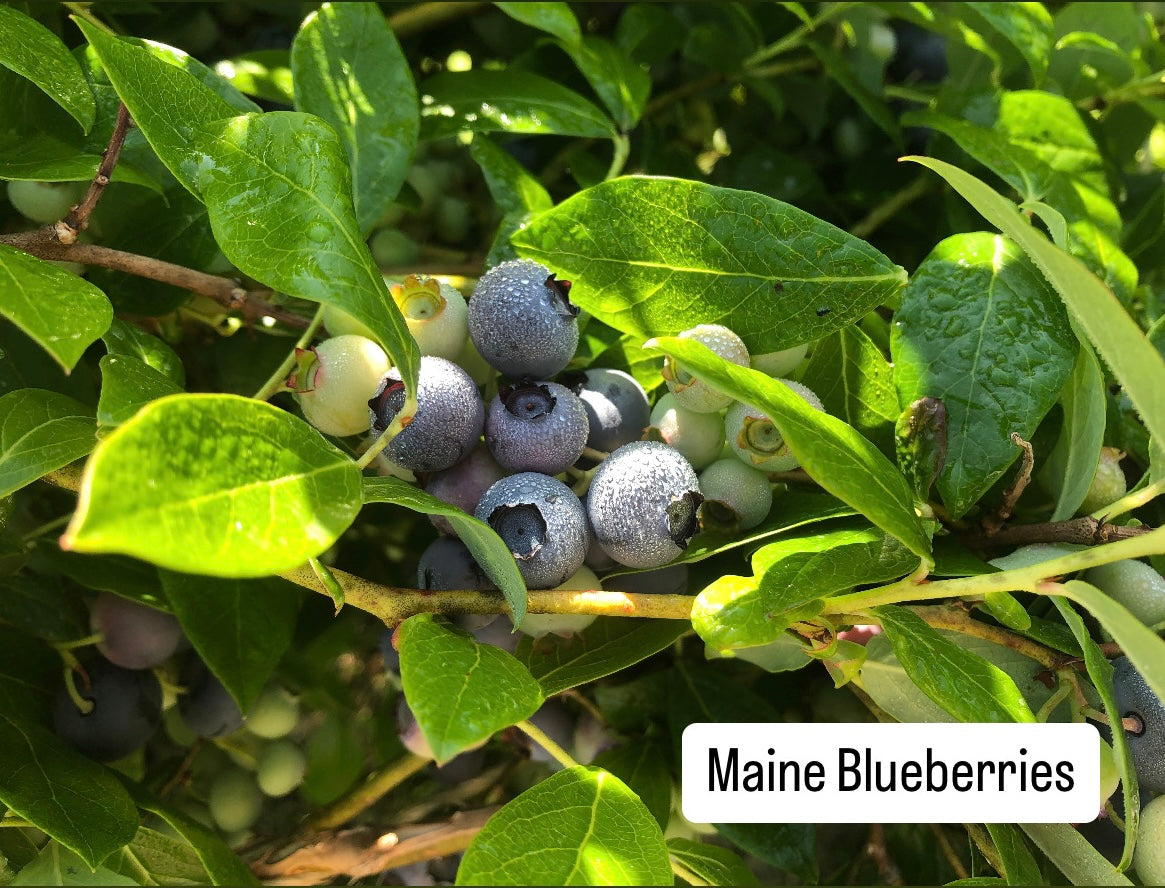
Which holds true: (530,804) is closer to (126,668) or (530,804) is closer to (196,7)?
(126,668)

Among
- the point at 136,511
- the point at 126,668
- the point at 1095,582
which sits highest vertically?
the point at 136,511

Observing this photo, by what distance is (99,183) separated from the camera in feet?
2.09

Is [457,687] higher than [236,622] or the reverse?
higher

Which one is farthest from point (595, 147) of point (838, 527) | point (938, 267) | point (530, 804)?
point (530, 804)

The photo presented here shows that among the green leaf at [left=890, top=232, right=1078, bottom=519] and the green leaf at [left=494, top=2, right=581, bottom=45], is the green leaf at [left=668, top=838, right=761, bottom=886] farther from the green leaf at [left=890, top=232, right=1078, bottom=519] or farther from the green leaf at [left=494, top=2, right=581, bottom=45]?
the green leaf at [left=494, top=2, right=581, bottom=45]

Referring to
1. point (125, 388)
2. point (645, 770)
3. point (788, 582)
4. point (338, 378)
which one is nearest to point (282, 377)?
point (338, 378)

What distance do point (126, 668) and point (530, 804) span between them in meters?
0.48

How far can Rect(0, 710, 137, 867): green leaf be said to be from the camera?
0.65 meters

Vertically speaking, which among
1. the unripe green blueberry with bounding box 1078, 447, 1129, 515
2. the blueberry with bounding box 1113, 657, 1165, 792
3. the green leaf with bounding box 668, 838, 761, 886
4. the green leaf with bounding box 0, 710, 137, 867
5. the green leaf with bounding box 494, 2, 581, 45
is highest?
the green leaf with bounding box 494, 2, 581, 45

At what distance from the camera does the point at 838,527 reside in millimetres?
636

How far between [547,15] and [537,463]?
0.42 meters

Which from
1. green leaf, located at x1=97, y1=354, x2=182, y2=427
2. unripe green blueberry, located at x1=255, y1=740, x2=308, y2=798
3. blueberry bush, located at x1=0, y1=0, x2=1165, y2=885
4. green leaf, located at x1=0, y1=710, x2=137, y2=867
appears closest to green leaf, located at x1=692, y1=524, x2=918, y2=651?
blueberry bush, located at x1=0, y1=0, x2=1165, y2=885

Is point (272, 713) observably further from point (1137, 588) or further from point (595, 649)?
point (1137, 588)

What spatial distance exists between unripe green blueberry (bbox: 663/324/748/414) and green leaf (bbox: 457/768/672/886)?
249 mm
